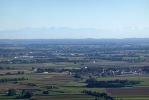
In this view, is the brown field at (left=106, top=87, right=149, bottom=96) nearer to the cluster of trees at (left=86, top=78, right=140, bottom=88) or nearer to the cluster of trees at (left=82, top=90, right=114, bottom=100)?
the cluster of trees at (left=82, top=90, right=114, bottom=100)

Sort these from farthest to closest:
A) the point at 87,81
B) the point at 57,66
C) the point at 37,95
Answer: the point at 57,66 < the point at 87,81 < the point at 37,95

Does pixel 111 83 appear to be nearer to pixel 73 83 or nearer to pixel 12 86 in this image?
pixel 73 83

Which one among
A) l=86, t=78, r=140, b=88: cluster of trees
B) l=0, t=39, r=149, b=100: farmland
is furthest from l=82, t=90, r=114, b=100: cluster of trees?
l=86, t=78, r=140, b=88: cluster of trees

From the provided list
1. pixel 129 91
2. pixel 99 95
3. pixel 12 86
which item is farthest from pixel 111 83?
pixel 12 86

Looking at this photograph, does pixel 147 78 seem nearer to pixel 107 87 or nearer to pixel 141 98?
pixel 107 87

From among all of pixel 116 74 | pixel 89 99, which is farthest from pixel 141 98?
pixel 116 74

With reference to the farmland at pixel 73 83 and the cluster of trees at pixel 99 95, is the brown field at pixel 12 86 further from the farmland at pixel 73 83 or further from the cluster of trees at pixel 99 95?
the cluster of trees at pixel 99 95

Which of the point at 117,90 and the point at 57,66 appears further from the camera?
the point at 57,66

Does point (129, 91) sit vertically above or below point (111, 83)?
below
